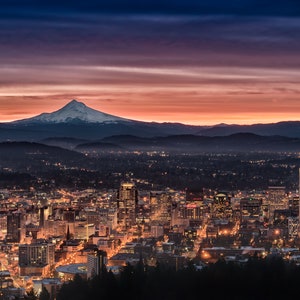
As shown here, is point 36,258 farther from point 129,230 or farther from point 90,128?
point 90,128

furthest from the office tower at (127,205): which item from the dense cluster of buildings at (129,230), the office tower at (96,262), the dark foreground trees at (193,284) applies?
the dark foreground trees at (193,284)

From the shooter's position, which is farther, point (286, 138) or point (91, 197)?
point (286, 138)

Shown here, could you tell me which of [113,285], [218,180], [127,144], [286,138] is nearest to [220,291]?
[113,285]

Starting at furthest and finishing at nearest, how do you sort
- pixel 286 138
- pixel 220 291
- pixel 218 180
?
pixel 286 138, pixel 218 180, pixel 220 291

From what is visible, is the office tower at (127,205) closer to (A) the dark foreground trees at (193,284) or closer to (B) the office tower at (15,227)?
(B) the office tower at (15,227)

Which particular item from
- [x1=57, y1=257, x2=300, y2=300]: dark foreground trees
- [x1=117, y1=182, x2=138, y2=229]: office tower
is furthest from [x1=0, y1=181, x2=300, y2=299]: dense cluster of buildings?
[x1=57, y1=257, x2=300, y2=300]: dark foreground trees

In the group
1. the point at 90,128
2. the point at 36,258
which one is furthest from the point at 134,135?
the point at 36,258

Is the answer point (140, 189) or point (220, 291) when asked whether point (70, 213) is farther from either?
point (220, 291)
